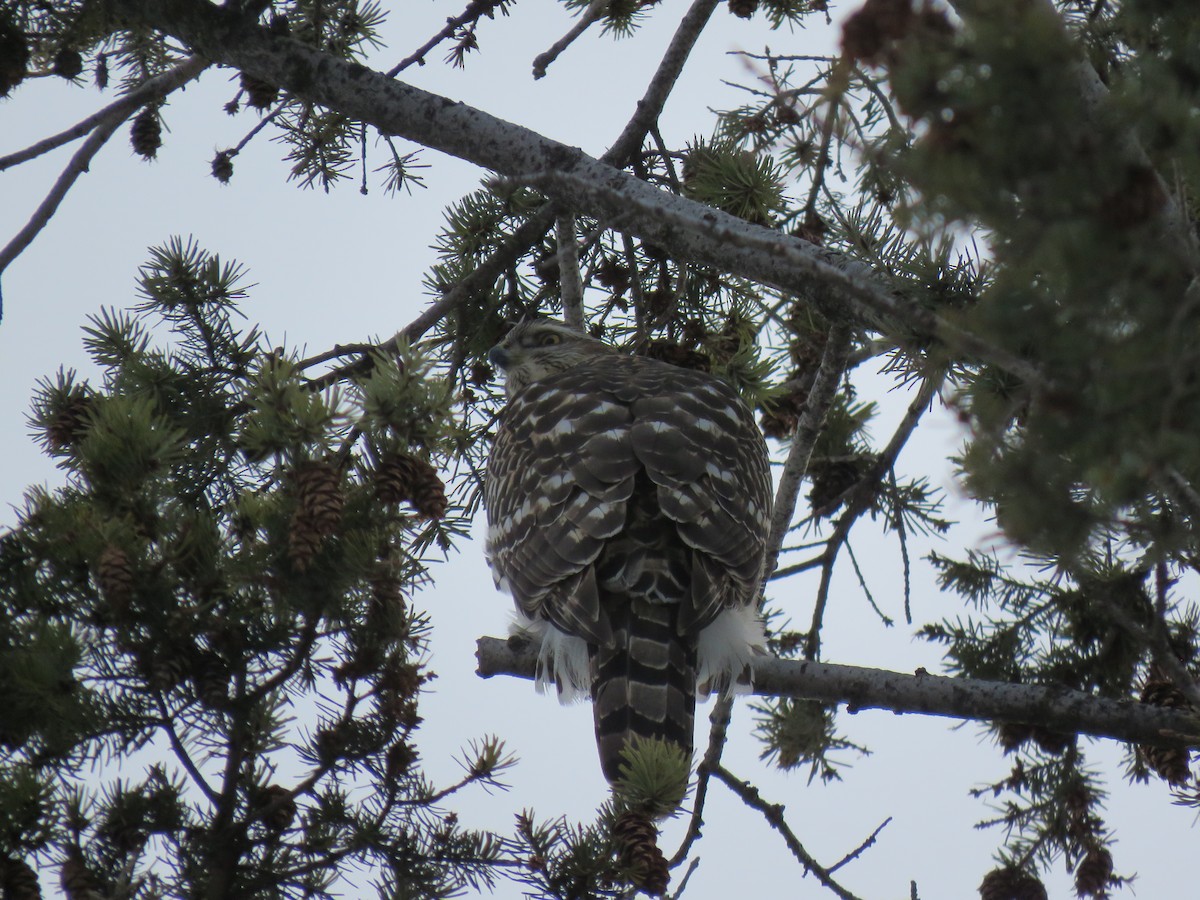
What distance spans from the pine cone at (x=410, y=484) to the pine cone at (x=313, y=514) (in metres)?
0.15

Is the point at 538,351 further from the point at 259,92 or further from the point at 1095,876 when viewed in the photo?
the point at 1095,876

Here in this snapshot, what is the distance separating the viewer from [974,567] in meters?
5.09

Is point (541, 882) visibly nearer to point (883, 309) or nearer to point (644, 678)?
point (644, 678)

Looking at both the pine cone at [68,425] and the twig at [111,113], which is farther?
the twig at [111,113]

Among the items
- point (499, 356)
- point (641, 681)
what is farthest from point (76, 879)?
point (499, 356)

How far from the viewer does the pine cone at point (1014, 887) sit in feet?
15.4

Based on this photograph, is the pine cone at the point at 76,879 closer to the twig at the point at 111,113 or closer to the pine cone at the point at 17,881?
the pine cone at the point at 17,881

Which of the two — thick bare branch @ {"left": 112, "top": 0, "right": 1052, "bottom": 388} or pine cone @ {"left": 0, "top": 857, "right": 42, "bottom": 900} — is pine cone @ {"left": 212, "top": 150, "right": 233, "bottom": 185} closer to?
thick bare branch @ {"left": 112, "top": 0, "right": 1052, "bottom": 388}

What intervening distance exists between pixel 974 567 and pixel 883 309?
3.40 meters

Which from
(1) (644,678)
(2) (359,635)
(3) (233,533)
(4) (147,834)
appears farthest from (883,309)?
(1) (644,678)

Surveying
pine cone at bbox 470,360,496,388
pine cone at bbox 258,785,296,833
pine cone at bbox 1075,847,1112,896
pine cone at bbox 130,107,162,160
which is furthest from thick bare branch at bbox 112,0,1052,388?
pine cone at bbox 1075,847,1112,896

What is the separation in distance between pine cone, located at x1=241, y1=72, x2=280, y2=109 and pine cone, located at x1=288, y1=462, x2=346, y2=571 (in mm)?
2721

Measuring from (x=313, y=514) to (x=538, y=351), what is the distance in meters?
3.18

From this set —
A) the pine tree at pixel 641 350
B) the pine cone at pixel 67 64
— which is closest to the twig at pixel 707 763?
the pine tree at pixel 641 350
